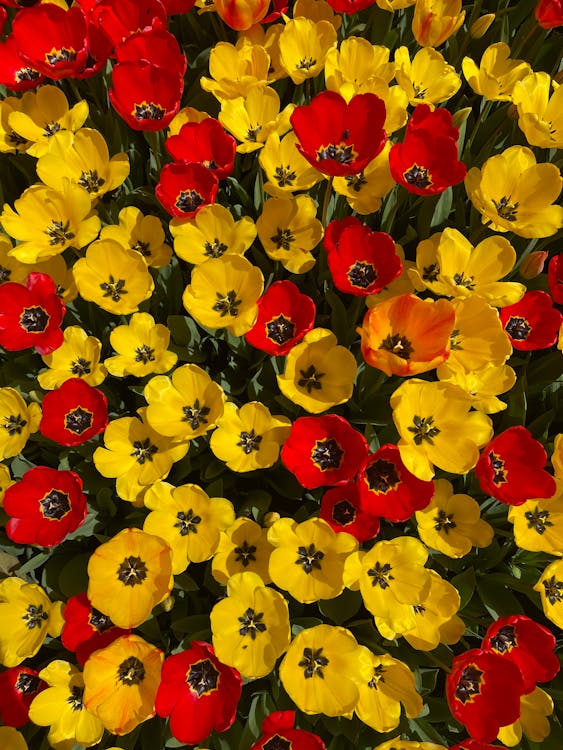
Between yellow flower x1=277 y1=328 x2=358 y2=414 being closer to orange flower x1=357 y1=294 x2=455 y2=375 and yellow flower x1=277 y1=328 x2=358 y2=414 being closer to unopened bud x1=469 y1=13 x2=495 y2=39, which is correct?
orange flower x1=357 y1=294 x2=455 y2=375

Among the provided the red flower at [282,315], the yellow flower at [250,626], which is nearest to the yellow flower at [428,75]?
the red flower at [282,315]

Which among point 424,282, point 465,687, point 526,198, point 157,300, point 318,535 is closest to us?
point 465,687

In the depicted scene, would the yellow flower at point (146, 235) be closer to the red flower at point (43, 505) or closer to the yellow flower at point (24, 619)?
the red flower at point (43, 505)

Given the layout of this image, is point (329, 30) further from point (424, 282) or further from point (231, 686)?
point (231, 686)

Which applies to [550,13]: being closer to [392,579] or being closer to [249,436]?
[249,436]

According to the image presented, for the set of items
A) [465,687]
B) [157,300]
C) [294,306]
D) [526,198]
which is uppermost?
[526,198]

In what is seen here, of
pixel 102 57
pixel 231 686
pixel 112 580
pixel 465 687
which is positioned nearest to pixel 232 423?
pixel 112 580
